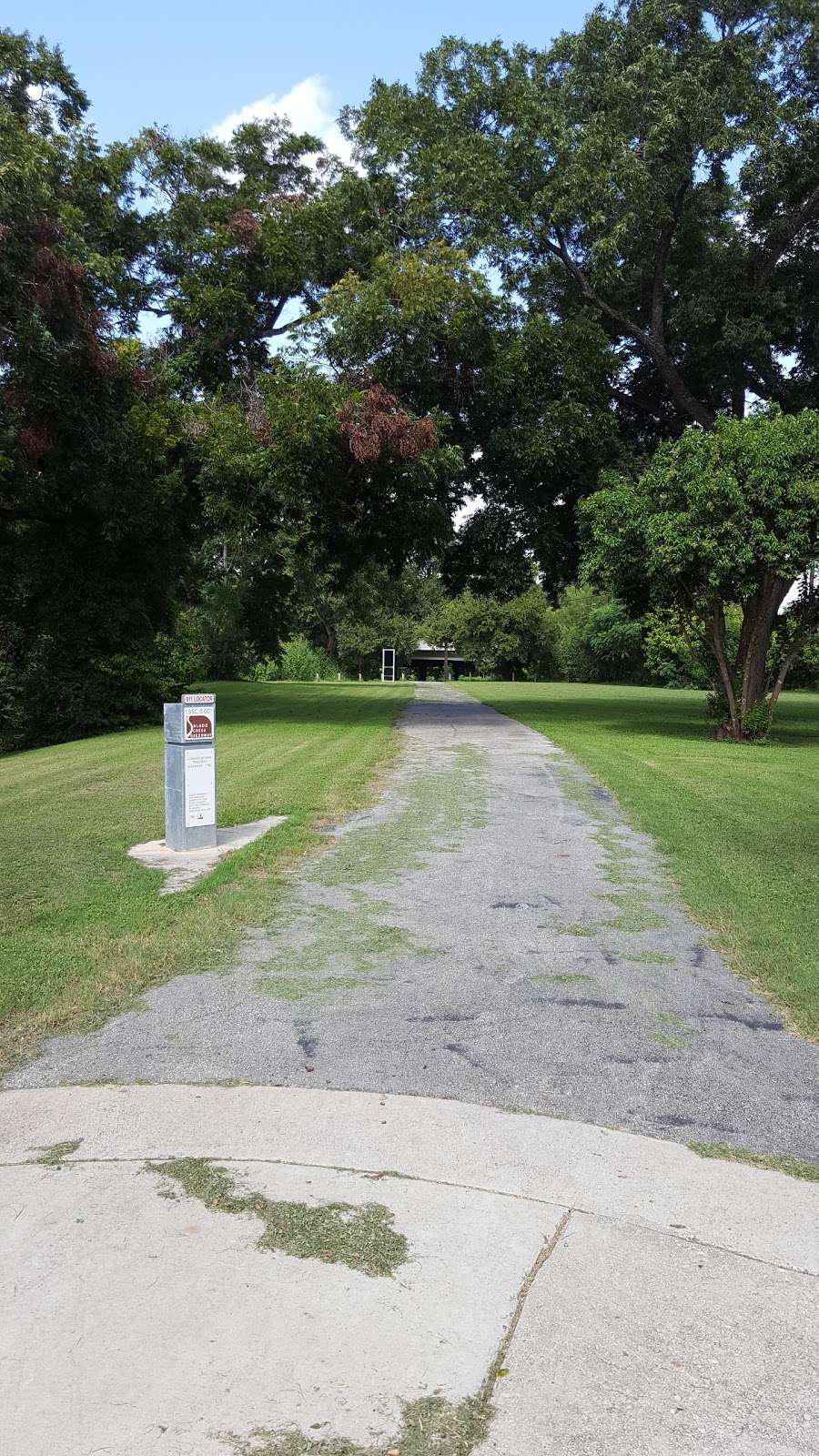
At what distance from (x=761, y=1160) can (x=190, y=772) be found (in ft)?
18.5

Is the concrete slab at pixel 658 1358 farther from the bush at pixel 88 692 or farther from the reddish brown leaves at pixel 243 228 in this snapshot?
the reddish brown leaves at pixel 243 228

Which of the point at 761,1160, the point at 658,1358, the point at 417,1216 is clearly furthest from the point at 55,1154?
the point at 761,1160

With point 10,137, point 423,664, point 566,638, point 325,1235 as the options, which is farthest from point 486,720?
point 423,664

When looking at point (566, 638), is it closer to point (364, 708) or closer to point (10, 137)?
point (364, 708)

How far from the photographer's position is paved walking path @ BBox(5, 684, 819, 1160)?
3.99 metres

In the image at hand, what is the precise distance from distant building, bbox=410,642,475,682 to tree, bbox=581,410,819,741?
59816mm

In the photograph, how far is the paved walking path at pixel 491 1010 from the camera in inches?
157

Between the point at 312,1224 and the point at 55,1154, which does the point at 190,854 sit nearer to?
the point at 55,1154

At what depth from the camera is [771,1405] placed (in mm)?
2258

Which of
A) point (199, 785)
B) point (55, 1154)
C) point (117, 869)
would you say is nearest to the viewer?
point (55, 1154)

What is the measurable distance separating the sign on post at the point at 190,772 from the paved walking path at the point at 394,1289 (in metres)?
4.48

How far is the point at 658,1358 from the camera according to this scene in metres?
2.41

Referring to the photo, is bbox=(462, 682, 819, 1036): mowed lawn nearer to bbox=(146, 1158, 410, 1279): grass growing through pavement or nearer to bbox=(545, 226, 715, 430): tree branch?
bbox=(146, 1158, 410, 1279): grass growing through pavement

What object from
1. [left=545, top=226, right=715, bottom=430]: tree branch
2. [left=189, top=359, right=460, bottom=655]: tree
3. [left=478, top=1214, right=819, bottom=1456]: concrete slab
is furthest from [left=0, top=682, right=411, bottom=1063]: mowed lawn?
[left=545, top=226, right=715, bottom=430]: tree branch
